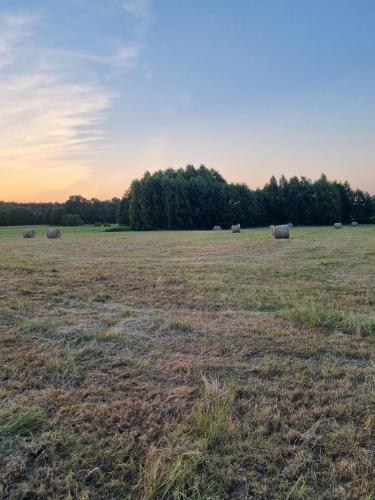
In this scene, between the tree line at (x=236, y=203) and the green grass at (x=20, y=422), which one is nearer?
the green grass at (x=20, y=422)

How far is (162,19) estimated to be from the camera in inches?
389

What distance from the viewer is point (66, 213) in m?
73.0

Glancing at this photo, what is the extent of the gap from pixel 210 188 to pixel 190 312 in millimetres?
54236

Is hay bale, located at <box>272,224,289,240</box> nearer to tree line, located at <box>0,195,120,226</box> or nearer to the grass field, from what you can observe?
the grass field

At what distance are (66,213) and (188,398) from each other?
7595cm

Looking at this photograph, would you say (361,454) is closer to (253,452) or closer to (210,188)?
(253,452)

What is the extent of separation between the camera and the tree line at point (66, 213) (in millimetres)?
67812

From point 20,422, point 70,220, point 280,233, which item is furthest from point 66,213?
point 20,422

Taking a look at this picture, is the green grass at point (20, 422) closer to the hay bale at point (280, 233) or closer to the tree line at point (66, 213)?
the hay bale at point (280, 233)

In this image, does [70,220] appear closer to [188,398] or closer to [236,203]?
[236,203]

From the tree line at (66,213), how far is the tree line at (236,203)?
16840 mm

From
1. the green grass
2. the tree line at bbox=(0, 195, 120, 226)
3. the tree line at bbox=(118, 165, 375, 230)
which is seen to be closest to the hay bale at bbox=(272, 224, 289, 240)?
the green grass

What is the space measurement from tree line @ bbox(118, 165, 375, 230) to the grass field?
49161 mm

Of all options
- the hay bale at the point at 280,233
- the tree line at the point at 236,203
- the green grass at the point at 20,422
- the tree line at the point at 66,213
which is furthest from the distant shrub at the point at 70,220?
the green grass at the point at 20,422
